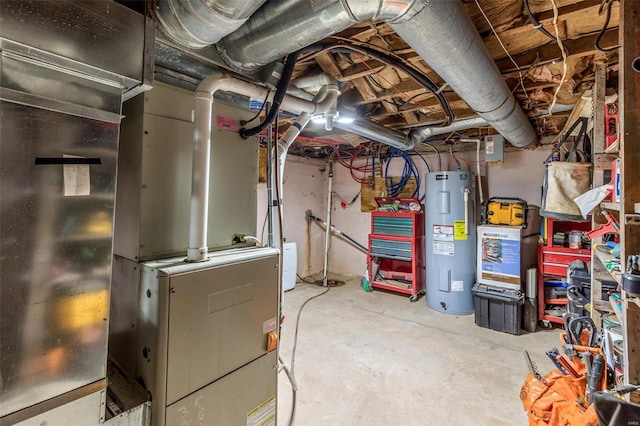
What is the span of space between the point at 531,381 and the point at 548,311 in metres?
1.99

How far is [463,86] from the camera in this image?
1.59 m

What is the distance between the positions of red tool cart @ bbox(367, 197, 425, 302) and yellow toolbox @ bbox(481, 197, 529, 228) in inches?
34.4

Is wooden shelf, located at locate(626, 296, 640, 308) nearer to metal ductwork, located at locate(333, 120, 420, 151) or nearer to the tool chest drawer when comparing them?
metal ductwork, located at locate(333, 120, 420, 151)

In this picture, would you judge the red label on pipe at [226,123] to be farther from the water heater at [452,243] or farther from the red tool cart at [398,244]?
the red tool cart at [398,244]

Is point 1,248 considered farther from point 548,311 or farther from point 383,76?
point 548,311

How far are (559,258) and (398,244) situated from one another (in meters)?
1.73

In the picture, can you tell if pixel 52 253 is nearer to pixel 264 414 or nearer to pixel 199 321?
pixel 199 321

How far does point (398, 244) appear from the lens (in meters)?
4.09

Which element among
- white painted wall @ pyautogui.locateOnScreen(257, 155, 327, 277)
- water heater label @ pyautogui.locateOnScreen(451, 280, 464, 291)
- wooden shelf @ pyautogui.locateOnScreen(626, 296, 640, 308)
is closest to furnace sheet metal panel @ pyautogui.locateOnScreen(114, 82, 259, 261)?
wooden shelf @ pyautogui.locateOnScreen(626, 296, 640, 308)

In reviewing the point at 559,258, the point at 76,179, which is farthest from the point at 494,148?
the point at 76,179

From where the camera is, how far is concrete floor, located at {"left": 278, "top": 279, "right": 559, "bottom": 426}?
1.86 m

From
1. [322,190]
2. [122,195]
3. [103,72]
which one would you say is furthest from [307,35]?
[322,190]

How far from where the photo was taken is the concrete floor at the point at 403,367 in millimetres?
1856

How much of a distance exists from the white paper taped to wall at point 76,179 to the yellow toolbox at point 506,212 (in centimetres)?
364
